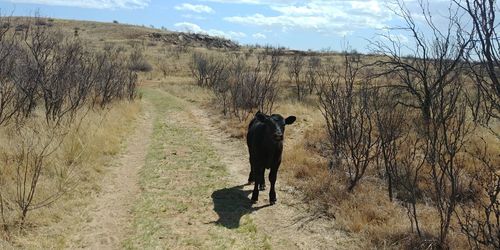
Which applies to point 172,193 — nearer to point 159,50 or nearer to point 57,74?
point 57,74

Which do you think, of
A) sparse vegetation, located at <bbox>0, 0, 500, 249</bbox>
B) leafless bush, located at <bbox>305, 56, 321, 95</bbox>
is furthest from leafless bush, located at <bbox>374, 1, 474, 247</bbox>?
Answer: leafless bush, located at <bbox>305, 56, 321, 95</bbox>

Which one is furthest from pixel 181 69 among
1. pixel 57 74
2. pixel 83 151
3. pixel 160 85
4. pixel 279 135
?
pixel 279 135

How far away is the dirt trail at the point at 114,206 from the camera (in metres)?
6.27

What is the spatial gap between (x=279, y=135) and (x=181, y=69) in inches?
1741

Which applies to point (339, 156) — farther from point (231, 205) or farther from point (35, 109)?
point (35, 109)

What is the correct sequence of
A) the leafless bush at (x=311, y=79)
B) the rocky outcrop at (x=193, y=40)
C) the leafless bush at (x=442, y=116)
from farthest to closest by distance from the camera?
1. the rocky outcrop at (x=193, y=40)
2. the leafless bush at (x=311, y=79)
3. the leafless bush at (x=442, y=116)

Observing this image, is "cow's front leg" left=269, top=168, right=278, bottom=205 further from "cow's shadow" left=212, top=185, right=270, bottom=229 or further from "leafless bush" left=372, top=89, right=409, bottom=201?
"leafless bush" left=372, top=89, right=409, bottom=201

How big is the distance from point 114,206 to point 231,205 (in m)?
2.04

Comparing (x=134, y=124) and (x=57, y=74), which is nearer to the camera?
(x=57, y=74)

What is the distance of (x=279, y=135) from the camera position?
290 inches

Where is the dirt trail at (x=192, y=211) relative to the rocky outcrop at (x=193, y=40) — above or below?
below

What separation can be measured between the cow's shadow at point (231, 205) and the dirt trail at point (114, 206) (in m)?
1.51

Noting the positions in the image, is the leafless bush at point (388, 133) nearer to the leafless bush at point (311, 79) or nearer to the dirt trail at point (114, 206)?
the dirt trail at point (114, 206)

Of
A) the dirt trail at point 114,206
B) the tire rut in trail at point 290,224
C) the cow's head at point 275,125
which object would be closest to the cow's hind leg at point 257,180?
the tire rut in trail at point 290,224
